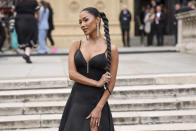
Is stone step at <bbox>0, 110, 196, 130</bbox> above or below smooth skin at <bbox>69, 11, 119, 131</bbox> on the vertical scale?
below

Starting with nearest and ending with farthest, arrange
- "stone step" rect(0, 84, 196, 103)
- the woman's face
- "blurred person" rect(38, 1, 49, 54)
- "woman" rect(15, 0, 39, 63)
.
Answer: the woman's face, "stone step" rect(0, 84, 196, 103), "woman" rect(15, 0, 39, 63), "blurred person" rect(38, 1, 49, 54)

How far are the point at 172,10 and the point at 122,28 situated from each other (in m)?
4.75

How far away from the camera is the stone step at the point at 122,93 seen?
7.15m

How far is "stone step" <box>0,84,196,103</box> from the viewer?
23.5ft

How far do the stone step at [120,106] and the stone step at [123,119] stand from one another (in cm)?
15

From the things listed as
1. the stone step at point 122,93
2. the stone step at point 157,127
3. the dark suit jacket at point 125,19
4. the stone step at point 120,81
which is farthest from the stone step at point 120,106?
the dark suit jacket at point 125,19

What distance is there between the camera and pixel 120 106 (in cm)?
695

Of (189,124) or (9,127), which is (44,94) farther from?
(189,124)

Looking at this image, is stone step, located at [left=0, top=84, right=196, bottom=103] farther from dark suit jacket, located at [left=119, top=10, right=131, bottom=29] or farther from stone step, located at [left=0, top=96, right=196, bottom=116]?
dark suit jacket, located at [left=119, top=10, right=131, bottom=29]

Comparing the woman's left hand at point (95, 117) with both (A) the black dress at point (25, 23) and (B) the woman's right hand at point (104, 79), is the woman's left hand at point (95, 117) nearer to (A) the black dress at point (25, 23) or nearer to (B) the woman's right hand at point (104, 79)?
(B) the woman's right hand at point (104, 79)

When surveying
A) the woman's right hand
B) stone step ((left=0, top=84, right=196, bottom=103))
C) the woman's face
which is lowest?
stone step ((left=0, top=84, right=196, bottom=103))

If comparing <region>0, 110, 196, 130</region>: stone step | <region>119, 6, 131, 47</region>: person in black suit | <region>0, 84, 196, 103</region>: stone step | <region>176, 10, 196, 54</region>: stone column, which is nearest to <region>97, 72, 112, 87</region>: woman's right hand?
<region>0, 110, 196, 130</region>: stone step

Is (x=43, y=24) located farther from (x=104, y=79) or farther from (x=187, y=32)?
(x=104, y=79)

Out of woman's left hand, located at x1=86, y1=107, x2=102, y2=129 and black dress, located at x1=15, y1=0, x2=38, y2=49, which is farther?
black dress, located at x1=15, y1=0, x2=38, y2=49
